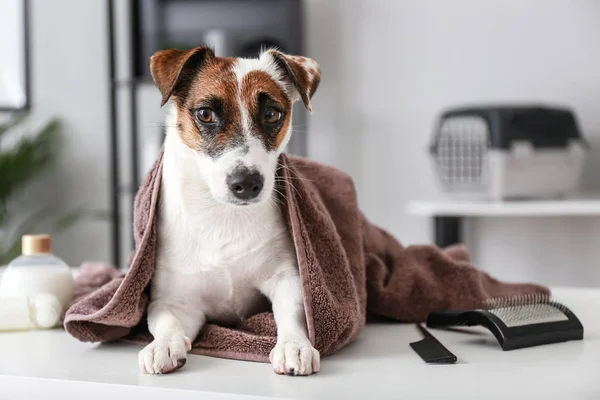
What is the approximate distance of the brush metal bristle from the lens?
0.89m

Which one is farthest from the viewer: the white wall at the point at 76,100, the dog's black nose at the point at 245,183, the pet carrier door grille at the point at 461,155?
the white wall at the point at 76,100

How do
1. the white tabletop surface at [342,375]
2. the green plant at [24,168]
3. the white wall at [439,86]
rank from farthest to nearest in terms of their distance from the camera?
the green plant at [24,168] < the white wall at [439,86] < the white tabletop surface at [342,375]

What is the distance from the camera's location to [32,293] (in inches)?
40.5

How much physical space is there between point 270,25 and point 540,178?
1284 mm

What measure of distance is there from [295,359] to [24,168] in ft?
8.36

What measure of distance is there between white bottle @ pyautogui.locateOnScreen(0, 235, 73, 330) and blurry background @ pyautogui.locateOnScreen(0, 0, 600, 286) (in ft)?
5.74

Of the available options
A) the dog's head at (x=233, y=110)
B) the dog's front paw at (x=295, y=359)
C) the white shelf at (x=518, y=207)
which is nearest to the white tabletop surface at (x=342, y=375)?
the dog's front paw at (x=295, y=359)

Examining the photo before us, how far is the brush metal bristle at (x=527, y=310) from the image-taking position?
89 cm

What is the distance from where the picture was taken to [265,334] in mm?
918

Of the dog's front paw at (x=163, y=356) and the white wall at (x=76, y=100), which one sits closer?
the dog's front paw at (x=163, y=356)

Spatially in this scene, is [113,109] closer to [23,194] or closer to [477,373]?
[23,194]

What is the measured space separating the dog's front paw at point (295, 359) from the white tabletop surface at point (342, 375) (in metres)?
0.01

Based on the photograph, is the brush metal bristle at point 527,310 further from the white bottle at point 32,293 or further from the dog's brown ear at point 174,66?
the white bottle at point 32,293

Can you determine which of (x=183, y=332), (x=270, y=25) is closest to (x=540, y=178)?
(x=270, y=25)
